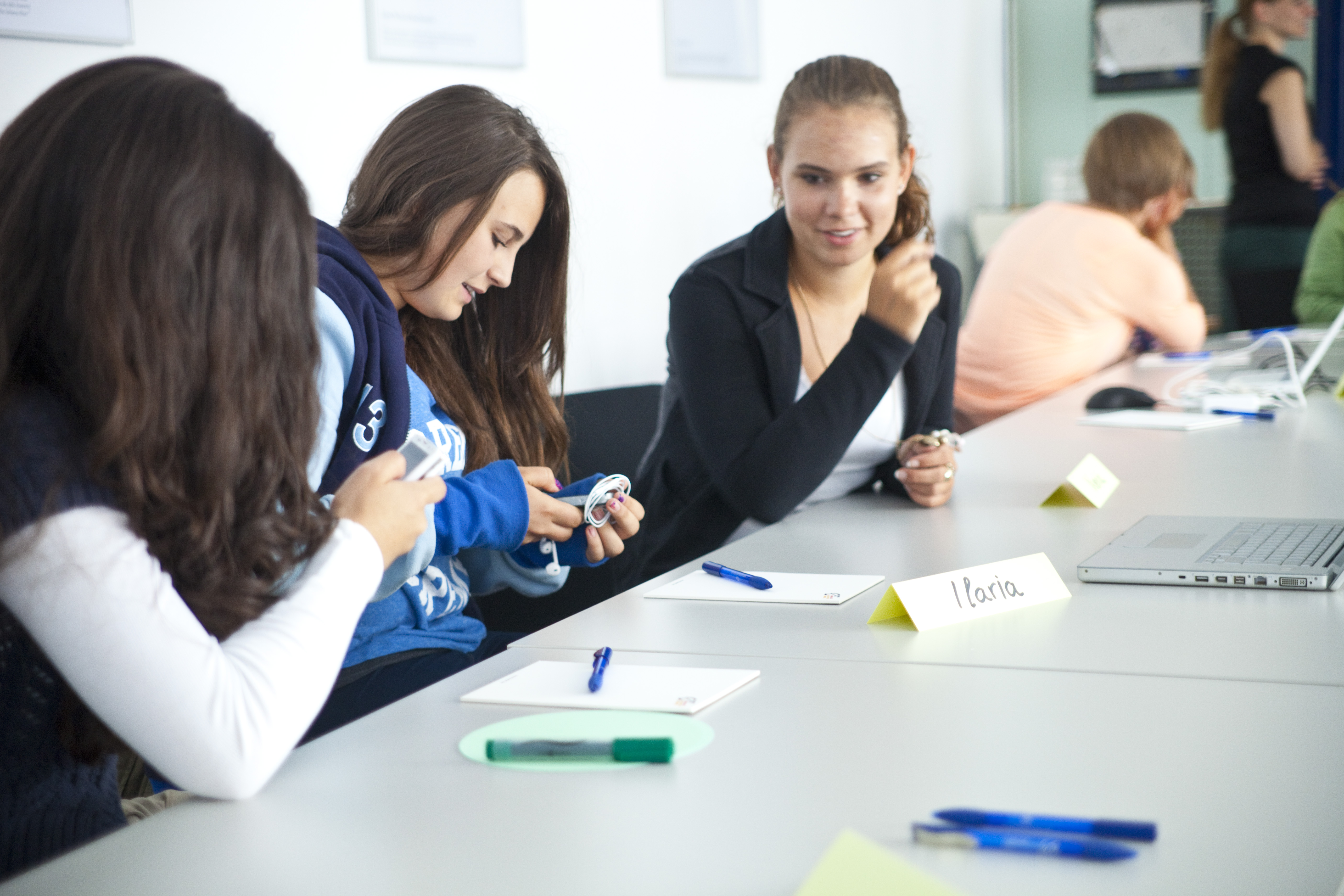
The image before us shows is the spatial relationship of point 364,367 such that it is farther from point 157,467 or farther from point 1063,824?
point 1063,824

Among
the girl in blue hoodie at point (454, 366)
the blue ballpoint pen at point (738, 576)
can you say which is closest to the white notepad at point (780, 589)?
the blue ballpoint pen at point (738, 576)

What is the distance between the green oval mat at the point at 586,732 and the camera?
0.75 meters

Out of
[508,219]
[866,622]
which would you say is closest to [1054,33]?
[508,219]

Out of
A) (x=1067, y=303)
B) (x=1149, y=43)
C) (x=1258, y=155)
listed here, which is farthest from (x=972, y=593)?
(x=1149, y=43)

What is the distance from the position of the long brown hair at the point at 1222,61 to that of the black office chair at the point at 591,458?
2804 mm

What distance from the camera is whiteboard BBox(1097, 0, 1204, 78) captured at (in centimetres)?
529

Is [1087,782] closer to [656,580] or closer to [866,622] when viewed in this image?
[866,622]

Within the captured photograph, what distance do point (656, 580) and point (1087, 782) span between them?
61cm

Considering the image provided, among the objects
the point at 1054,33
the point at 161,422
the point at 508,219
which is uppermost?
the point at 1054,33

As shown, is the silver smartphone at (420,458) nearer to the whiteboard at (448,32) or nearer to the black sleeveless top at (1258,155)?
the whiteboard at (448,32)

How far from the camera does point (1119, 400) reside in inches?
91.8

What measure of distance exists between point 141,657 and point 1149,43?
560cm

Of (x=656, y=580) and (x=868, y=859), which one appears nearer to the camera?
(x=868, y=859)

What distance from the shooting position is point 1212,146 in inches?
213
